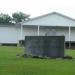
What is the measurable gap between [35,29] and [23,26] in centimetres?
193

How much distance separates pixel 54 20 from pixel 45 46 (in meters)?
35.9

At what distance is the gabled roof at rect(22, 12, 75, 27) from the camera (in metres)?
58.0

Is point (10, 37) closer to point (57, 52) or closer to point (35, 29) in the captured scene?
point (35, 29)

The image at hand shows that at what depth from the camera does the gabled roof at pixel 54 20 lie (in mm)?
58000

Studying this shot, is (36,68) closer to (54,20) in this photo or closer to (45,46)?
(45,46)

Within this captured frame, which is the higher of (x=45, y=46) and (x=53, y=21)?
(x=53, y=21)

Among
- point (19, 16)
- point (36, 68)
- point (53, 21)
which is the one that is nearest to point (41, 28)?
point (53, 21)

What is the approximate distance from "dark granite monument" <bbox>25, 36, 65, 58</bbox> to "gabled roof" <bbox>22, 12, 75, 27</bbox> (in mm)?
35037

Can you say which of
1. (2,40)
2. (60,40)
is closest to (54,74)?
(60,40)

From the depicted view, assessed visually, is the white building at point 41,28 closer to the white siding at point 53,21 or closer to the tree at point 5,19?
the white siding at point 53,21

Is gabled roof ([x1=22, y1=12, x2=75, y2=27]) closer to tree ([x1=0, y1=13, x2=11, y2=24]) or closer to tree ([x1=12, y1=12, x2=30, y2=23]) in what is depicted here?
tree ([x1=0, y1=13, x2=11, y2=24])

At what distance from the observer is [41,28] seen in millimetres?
61250

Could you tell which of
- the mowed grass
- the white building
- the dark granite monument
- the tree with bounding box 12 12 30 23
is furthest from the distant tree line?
the mowed grass

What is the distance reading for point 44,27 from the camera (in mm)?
60406
